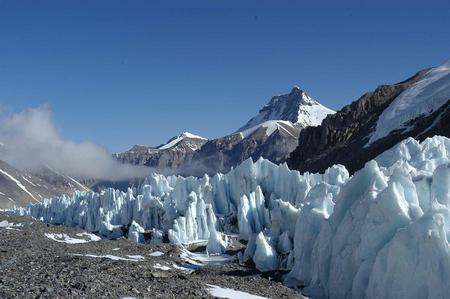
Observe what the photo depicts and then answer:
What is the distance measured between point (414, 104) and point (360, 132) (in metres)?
20.4

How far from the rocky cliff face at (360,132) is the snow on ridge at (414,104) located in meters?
1.53

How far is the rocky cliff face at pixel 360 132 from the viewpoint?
12475cm

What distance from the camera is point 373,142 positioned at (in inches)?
5507

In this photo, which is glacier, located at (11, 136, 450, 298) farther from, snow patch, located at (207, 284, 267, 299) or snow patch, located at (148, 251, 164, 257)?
snow patch, located at (148, 251, 164, 257)

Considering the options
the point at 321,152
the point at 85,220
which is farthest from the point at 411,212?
Answer: the point at 321,152

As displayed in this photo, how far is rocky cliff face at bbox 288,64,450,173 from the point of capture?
124750 mm

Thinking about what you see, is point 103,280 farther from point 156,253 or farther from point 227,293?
point 156,253

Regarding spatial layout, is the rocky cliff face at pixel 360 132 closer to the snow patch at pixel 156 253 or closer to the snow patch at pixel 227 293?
the snow patch at pixel 156 253

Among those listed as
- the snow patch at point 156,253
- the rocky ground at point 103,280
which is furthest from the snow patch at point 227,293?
the snow patch at point 156,253

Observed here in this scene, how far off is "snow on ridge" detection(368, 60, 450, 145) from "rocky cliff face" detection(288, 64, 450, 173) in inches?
60.3

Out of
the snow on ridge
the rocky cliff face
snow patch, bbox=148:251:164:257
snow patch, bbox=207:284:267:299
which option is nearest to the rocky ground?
snow patch, bbox=207:284:267:299

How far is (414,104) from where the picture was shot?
146 metres

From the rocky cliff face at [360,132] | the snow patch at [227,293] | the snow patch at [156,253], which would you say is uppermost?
the rocky cliff face at [360,132]

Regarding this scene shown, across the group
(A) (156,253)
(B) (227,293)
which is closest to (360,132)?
(A) (156,253)
